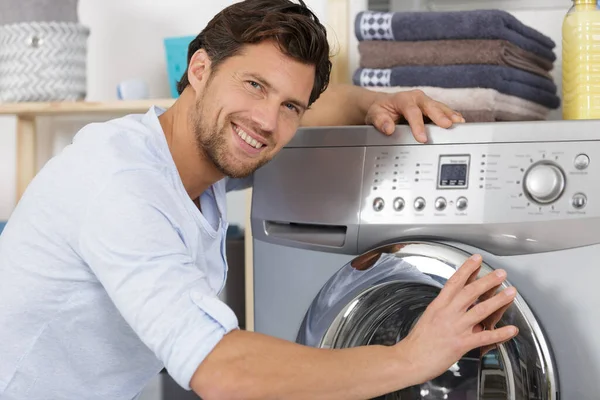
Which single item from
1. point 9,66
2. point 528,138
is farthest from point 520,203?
point 9,66

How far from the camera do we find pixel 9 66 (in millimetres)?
1943

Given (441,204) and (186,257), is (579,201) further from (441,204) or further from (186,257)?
(186,257)

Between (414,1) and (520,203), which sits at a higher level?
(414,1)

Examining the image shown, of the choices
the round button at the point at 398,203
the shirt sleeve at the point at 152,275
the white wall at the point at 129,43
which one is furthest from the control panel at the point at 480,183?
the white wall at the point at 129,43

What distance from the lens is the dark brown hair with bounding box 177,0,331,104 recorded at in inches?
46.9

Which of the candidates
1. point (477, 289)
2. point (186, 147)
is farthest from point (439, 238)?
point (186, 147)

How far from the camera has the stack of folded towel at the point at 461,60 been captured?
1528 mm

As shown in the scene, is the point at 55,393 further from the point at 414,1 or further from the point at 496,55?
the point at 414,1

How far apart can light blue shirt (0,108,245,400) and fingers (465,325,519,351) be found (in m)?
0.28

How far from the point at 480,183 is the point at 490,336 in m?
0.24

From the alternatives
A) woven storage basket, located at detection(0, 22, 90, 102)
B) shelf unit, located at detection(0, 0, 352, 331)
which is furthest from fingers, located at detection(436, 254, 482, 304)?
woven storage basket, located at detection(0, 22, 90, 102)

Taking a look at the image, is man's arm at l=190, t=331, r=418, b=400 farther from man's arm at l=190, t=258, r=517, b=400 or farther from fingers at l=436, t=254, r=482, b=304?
fingers at l=436, t=254, r=482, b=304

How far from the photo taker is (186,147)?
125cm

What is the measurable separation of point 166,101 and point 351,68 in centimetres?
43
